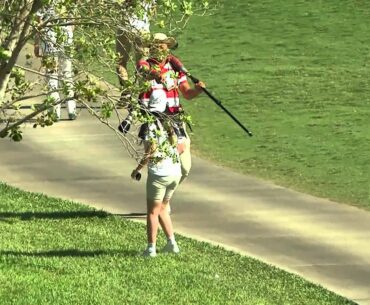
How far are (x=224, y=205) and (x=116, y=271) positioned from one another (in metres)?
3.05

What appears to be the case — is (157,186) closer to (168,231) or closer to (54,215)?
(168,231)

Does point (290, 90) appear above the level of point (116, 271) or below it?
above

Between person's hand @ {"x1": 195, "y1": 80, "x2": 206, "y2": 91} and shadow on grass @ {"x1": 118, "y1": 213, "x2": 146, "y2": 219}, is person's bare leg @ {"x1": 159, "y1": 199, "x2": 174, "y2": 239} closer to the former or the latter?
person's hand @ {"x1": 195, "y1": 80, "x2": 206, "y2": 91}

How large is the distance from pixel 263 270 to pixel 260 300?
96 centimetres

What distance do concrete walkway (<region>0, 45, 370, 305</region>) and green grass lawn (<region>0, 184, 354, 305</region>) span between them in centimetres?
44

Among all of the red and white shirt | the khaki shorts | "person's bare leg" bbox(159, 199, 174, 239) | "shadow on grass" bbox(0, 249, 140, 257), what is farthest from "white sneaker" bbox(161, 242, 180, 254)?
the red and white shirt

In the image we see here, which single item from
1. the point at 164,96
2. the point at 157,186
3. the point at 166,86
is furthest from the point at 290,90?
the point at 166,86

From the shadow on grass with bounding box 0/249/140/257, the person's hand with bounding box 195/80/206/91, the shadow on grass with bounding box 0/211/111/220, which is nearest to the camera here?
the shadow on grass with bounding box 0/249/140/257

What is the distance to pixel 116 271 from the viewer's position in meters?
10.4

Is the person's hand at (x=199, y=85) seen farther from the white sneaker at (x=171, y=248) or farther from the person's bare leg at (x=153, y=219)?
the white sneaker at (x=171, y=248)

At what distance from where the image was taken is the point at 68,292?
379 inches

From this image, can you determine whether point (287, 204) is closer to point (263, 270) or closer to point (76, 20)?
point (263, 270)

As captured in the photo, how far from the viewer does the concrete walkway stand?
11258 mm

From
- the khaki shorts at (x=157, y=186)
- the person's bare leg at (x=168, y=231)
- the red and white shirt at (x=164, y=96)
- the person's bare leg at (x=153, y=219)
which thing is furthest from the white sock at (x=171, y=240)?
the red and white shirt at (x=164, y=96)
